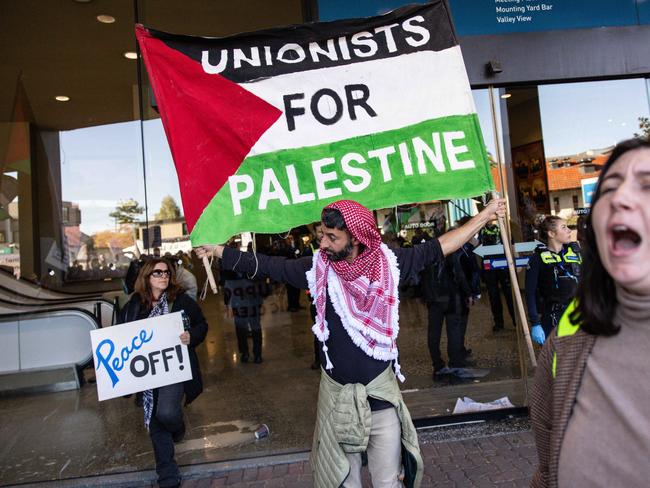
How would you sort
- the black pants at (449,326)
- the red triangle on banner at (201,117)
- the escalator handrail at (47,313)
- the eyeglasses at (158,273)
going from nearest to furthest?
the red triangle on banner at (201,117) → the eyeglasses at (158,273) → the black pants at (449,326) → the escalator handrail at (47,313)

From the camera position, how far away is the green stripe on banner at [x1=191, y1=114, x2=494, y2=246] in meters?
2.96

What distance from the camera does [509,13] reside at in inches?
193

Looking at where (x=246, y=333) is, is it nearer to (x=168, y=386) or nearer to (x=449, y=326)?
(x=168, y=386)

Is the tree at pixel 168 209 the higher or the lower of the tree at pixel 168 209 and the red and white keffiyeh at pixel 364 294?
the higher

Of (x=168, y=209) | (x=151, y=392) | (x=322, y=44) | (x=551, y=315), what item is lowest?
(x=151, y=392)

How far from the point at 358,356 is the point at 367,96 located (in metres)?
1.63

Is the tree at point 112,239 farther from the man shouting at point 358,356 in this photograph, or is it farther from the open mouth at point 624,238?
the open mouth at point 624,238

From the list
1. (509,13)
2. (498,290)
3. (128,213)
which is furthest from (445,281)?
(128,213)

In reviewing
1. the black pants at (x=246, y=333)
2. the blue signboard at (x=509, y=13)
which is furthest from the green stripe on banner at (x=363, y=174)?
the black pants at (x=246, y=333)

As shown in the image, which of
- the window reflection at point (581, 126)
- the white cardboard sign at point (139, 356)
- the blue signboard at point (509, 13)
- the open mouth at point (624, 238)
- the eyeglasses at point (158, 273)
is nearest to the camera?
the open mouth at point (624, 238)

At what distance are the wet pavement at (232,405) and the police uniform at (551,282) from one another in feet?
2.40

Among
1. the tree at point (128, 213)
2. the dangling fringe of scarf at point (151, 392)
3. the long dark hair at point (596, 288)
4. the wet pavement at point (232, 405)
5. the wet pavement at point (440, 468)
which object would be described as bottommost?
the wet pavement at point (440, 468)

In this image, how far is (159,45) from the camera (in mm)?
3018

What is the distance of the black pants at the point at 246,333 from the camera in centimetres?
598
